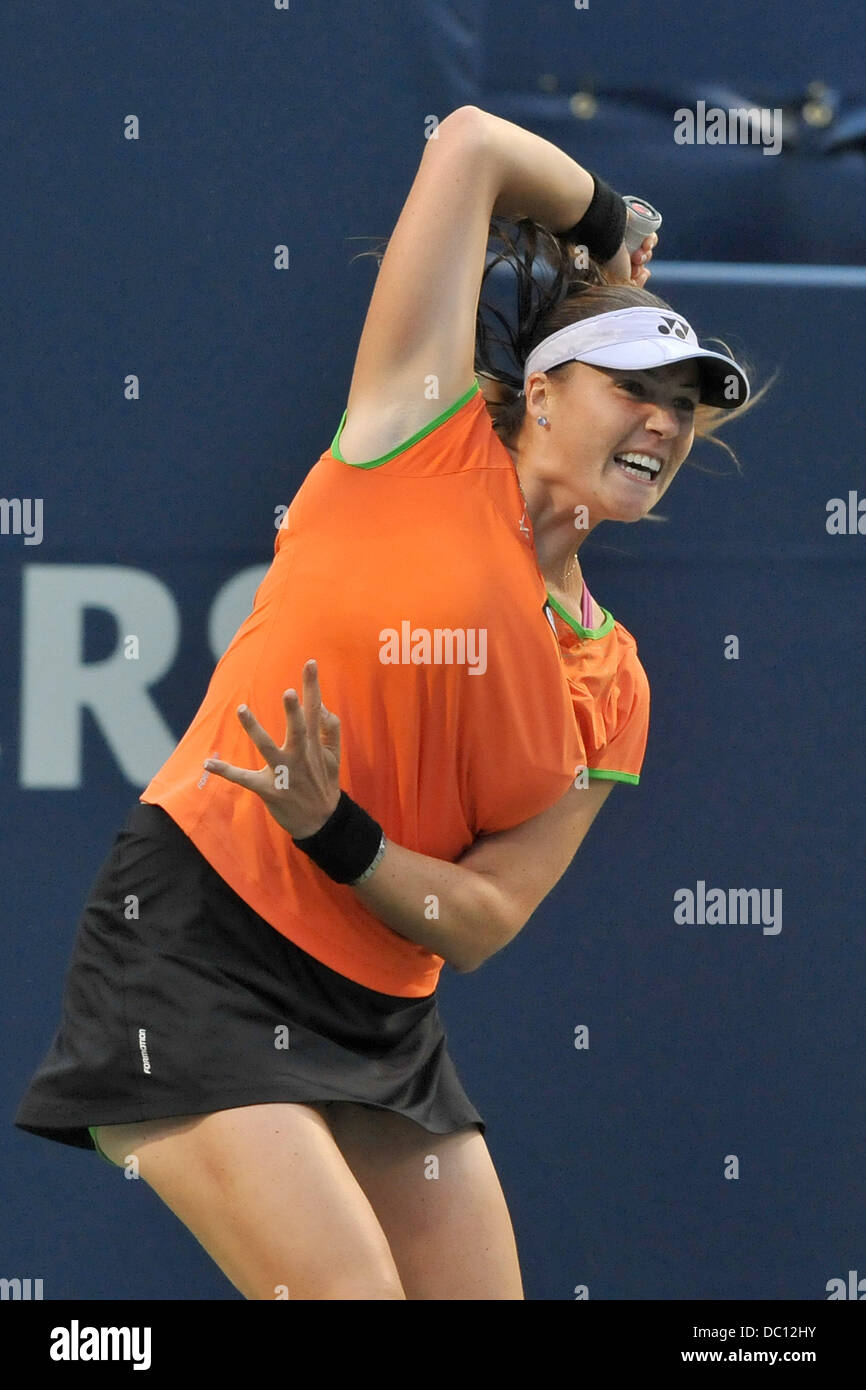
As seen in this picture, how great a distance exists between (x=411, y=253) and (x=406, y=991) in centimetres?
82

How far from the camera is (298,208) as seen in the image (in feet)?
8.77

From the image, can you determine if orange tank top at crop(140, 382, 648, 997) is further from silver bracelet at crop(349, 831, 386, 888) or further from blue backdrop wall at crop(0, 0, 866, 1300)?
blue backdrop wall at crop(0, 0, 866, 1300)

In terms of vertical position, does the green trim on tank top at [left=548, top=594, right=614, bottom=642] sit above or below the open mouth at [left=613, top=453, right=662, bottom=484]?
below

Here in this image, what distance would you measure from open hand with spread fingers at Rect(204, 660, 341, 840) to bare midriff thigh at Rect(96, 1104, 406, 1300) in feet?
1.02

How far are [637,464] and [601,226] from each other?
320 mm

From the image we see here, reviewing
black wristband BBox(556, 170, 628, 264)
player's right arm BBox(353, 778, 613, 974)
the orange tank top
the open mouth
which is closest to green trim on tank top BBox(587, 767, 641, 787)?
player's right arm BBox(353, 778, 613, 974)

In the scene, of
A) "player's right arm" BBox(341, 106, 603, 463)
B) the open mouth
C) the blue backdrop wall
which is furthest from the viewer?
the blue backdrop wall

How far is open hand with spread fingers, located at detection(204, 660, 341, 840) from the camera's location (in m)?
1.57

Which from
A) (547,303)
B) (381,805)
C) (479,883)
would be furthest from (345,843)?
(547,303)

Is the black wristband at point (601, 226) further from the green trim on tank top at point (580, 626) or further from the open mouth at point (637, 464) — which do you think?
the green trim on tank top at point (580, 626)

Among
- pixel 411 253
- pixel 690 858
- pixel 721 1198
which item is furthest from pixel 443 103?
pixel 721 1198

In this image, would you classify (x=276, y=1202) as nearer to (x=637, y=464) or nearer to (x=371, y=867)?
(x=371, y=867)

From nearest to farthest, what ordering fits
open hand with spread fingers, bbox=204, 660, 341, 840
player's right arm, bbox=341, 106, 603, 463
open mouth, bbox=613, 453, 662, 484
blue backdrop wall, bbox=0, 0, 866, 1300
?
open hand with spread fingers, bbox=204, 660, 341, 840 < player's right arm, bbox=341, 106, 603, 463 < open mouth, bbox=613, 453, 662, 484 < blue backdrop wall, bbox=0, 0, 866, 1300

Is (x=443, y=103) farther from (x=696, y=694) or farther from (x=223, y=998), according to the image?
(x=223, y=998)
